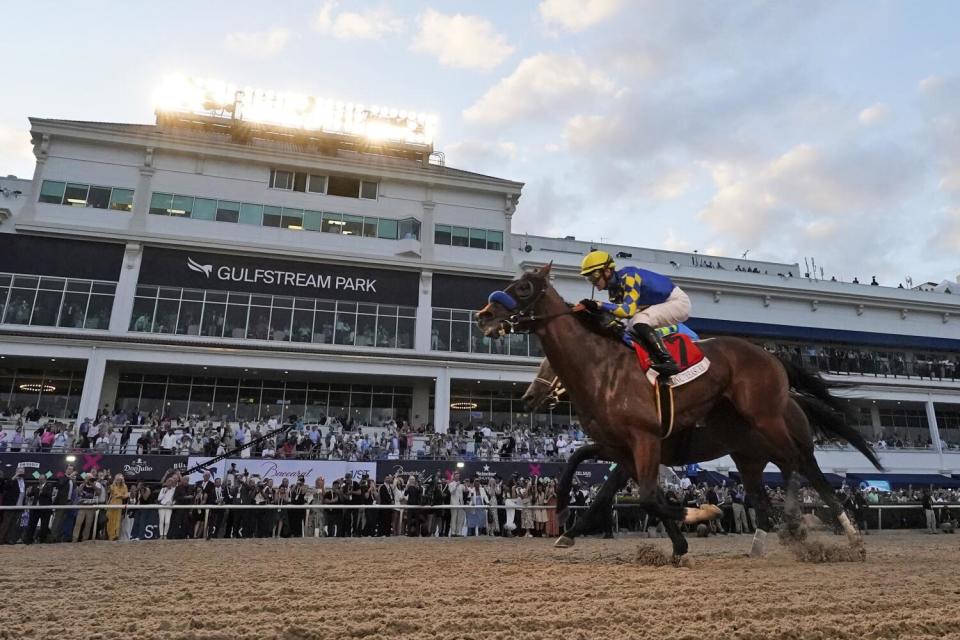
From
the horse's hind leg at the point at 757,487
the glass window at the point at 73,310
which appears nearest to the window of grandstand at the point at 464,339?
the glass window at the point at 73,310

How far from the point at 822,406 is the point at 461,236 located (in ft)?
88.7

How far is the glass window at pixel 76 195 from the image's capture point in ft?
94.9

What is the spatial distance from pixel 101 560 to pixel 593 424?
18.8 ft

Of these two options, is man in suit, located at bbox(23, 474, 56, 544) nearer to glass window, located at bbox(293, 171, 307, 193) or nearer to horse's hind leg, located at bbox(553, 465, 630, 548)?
horse's hind leg, located at bbox(553, 465, 630, 548)

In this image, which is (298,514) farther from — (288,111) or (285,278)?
(288,111)

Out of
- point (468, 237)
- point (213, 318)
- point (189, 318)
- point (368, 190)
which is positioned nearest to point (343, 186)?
point (368, 190)

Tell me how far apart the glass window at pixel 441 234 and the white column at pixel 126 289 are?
1425 centimetres

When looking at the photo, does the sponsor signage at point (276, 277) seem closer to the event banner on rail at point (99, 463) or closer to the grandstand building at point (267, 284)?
the grandstand building at point (267, 284)

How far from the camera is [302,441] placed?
23547 millimetres

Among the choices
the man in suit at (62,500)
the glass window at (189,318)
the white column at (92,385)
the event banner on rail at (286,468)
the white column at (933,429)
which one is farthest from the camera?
the white column at (933,429)

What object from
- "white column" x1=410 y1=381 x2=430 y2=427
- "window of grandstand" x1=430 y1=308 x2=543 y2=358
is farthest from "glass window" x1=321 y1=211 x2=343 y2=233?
"white column" x1=410 y1=381 x2=430 y2=427

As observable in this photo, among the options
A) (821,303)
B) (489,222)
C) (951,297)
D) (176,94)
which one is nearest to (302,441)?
(489,222)

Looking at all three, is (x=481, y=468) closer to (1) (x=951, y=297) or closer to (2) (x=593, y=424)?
(2) (x=593, y=424)

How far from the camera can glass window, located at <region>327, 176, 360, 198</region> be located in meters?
32.8
